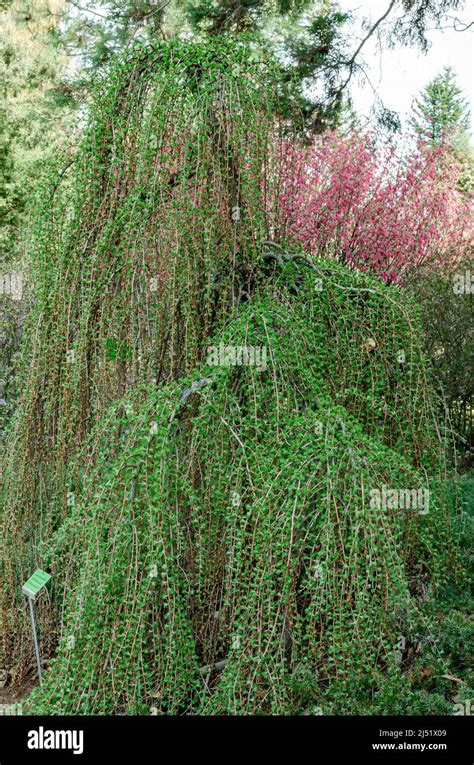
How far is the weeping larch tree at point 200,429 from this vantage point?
8.02 ft

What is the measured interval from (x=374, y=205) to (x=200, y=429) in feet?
19.8

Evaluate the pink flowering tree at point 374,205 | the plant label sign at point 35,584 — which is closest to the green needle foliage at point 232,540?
the plant label sign at point 35,584

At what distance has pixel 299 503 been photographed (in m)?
2.46

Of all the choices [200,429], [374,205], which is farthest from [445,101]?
[200,429]

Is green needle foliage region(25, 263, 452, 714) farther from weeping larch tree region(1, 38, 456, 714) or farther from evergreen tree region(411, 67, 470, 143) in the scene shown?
evergreen tree region(411, 67, 470, 143)

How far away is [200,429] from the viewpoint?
2.66 metres

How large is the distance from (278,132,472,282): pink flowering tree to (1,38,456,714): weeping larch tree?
403 cm

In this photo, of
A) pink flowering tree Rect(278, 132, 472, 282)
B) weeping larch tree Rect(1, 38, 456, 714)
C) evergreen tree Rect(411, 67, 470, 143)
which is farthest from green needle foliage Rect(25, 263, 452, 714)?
evergreen tree Rect(411, 67, 470, 143)

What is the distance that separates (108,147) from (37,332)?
756mm

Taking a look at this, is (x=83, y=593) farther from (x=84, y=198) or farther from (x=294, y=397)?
(x=84, y=198)

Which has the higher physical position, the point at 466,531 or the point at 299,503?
the point at 299,503

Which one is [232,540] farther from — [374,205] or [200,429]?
[374,205]

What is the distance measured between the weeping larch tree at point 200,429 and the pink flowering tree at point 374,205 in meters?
4.03
